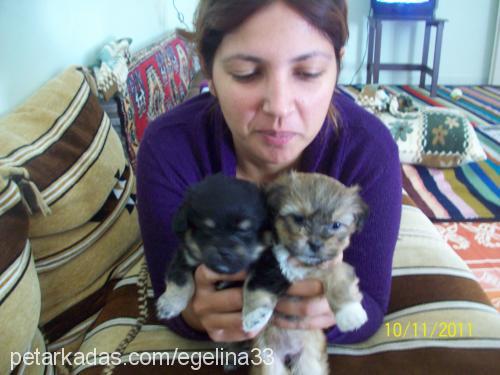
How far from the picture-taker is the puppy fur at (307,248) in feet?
2.69

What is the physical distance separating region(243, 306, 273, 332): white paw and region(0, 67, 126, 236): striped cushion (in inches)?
24.2

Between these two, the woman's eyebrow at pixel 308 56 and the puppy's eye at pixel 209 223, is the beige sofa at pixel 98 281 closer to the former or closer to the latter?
the puppy's eye at pixel 209 223

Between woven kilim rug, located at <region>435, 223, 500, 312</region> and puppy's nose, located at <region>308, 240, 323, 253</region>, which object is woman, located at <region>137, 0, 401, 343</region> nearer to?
puppy's nose, located at <region>308, 240, 323, 253</region>

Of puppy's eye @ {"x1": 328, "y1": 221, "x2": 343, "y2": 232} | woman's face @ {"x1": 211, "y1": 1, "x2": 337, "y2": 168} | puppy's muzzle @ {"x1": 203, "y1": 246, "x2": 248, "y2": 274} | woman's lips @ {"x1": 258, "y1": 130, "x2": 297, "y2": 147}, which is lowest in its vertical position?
puppy's muzzle @ {"x1": 203, "y1": 246, "x2": 248, "y2": 274}

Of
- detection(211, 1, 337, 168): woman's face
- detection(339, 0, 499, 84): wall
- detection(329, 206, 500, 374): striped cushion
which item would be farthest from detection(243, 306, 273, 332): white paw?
detection(339, 0, 499, 84): wall

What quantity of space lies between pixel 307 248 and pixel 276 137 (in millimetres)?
309

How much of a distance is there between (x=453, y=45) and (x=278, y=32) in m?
5.37

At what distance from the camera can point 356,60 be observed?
18.2ft

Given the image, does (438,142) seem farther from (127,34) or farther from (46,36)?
(46,36)

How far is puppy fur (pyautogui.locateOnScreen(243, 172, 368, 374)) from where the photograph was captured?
820 millimetres

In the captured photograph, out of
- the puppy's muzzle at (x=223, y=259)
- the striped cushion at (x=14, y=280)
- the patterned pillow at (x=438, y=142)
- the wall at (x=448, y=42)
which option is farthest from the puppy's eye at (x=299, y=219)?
the wall at (x=448, y=42)

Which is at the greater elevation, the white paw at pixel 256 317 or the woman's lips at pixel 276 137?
the woman's lips at pixel 276 137

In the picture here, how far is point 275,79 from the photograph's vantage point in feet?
2.99

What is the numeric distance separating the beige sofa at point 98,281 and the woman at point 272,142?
96mm
